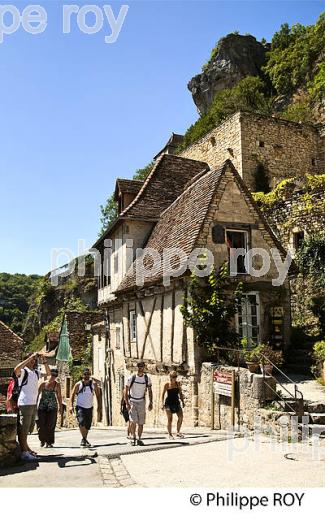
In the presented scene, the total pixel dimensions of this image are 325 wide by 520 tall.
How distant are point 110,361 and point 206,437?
1003 centimetres

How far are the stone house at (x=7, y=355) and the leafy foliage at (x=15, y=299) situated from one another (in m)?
42.1

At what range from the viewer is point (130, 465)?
20.7 ft

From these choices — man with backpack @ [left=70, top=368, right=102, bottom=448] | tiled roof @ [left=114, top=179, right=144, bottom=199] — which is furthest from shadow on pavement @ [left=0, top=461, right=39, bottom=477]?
tiled roof @ [left=114, top=179, right=144, bottom=199]

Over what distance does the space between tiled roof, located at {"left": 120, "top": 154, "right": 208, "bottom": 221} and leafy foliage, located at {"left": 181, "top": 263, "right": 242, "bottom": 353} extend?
5873mm

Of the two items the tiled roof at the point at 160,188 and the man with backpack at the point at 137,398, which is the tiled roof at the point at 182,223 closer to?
the tiled roof at the point at 160,188

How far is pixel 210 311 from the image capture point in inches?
419

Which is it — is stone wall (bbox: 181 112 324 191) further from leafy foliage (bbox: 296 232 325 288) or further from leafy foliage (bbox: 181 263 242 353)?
leafy foliage (bbox: 181 263 242 353)

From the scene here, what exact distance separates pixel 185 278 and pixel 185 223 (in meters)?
2.33

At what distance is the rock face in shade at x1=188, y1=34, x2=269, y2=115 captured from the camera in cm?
3734

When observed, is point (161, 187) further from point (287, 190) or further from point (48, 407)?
point (48, 407)

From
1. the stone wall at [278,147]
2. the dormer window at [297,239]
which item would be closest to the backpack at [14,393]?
the dormer window at [297,239]

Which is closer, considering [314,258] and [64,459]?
[64,459]

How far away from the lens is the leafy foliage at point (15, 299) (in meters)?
67.7

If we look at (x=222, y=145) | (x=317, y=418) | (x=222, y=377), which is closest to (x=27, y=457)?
(x=222, y=377)
